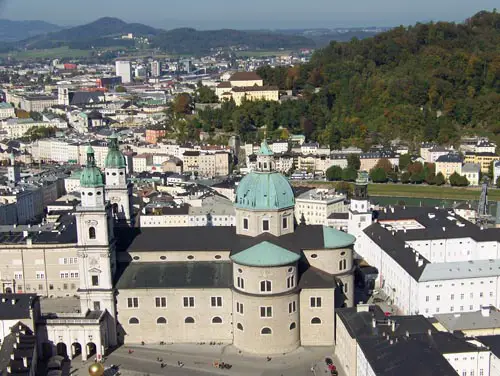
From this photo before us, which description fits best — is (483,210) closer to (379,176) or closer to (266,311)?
(379,176)

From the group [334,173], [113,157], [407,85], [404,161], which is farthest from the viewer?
[407,85]

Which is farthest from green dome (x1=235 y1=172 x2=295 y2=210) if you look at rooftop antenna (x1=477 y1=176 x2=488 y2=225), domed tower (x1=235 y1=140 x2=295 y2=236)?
rooftop antenna (x1=477 y1=176 x2=488 y2=225)

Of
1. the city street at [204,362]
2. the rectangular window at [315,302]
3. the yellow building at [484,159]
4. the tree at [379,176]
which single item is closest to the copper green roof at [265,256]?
the rectangular window at [315,302]

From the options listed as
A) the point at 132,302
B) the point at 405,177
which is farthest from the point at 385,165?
the point at 132,302

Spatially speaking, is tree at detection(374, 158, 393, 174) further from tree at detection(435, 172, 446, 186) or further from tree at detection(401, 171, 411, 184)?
A: tree at detection(435, 172, 446, 186)

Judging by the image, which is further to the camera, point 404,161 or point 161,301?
point 404,161

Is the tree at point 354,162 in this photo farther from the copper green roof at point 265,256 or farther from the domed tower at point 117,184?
the copper green roof at point 265,256
